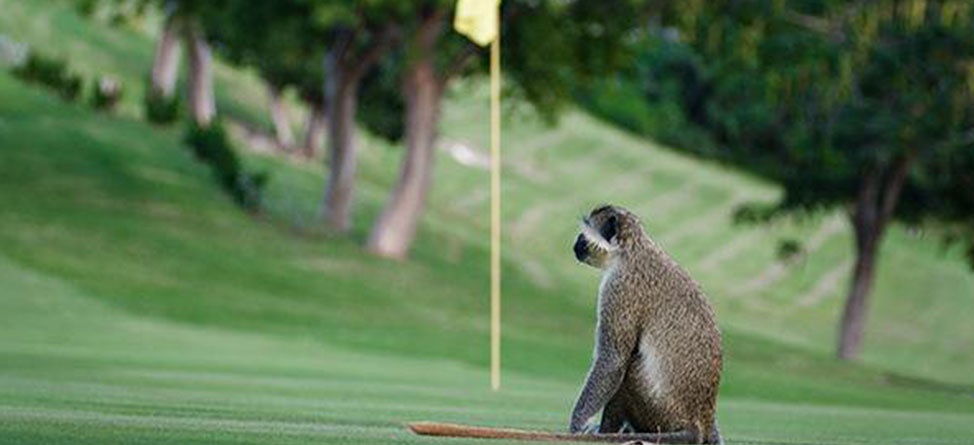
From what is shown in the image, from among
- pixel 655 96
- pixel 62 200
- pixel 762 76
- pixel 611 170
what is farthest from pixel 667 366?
pixel 655 96

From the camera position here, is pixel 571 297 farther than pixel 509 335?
Yes

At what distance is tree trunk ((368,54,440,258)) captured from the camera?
59.4 meters

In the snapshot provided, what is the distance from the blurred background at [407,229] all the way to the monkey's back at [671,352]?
1.21m

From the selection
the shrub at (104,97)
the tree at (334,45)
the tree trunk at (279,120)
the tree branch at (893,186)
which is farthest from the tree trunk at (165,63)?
the tree branch at (893,186)

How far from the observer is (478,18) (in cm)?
2917

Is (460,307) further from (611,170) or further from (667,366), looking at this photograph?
(611,170)

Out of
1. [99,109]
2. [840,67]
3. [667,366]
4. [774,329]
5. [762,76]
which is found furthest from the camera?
[774,329]

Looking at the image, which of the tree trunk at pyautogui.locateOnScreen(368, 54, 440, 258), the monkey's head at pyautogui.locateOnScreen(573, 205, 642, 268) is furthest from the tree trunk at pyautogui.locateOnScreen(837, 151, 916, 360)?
the monkey's head at pyautogui.locateOnScreen(573, 205, 642, 268)

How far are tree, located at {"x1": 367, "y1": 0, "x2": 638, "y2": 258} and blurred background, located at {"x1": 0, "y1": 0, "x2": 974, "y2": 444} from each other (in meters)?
0.08

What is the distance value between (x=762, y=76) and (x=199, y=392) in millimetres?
34804

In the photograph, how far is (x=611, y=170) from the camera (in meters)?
112

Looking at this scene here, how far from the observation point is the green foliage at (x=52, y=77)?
72438mm

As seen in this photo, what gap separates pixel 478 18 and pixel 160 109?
45.2m

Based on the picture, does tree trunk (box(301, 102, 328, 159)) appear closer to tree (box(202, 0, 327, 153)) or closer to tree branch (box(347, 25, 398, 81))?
tree (box(202, 0, 327, 153))
